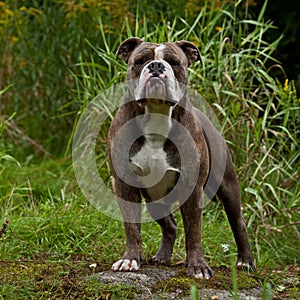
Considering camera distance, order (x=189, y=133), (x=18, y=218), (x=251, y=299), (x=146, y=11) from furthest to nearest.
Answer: (x=146, y=11) < (x=18, y=218) < (x=189, y=133) < (x=251, y=299)

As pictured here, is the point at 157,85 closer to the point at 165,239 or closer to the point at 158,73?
the point at 158,73

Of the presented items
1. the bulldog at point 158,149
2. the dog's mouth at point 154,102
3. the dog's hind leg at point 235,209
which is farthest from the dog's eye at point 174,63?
the dog's hind leg at point 235,209

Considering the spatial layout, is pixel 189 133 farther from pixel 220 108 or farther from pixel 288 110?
pixel 288 110

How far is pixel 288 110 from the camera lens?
18.8 ft

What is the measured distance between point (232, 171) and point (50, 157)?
3.64 meters

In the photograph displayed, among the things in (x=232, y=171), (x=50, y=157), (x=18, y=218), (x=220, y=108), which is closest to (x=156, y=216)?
(x=232, y=171)

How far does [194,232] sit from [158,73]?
0.92 metres

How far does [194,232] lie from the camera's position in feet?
12.1

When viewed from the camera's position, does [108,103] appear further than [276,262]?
Yes

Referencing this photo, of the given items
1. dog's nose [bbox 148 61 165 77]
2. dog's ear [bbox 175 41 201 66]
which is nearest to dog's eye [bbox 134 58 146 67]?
dog's nose [bbox 148 61 165 77]

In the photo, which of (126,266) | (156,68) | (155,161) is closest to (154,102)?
(156,68)

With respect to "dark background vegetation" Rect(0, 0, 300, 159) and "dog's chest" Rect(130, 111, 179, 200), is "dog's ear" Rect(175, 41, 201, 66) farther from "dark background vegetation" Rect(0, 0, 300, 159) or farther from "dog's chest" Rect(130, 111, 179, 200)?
"dark background vegetation" Rect(0, 0, 300, 159)

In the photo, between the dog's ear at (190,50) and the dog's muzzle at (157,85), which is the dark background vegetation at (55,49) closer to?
the dog's ear at (190,50)

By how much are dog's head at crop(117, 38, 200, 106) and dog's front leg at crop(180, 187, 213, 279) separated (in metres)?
0.56
